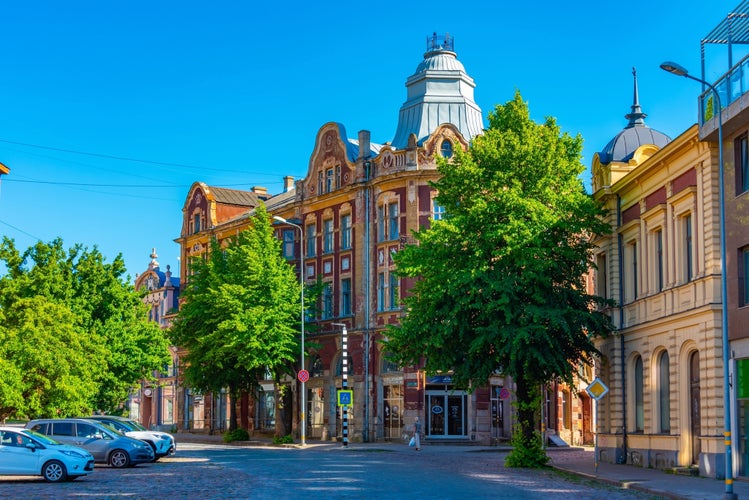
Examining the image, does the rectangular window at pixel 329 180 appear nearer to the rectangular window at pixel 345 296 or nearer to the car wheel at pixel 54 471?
the rectangular window at pixel 345 296

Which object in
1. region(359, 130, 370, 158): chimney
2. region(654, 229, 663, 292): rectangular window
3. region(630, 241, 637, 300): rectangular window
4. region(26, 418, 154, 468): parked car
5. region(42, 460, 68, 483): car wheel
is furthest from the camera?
region(359, 130, 370, 158): chimney

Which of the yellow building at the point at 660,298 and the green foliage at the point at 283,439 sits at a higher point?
the yellow building at the point at 660,298

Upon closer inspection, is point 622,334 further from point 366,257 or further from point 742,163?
point 366,257

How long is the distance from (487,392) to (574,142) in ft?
71.4

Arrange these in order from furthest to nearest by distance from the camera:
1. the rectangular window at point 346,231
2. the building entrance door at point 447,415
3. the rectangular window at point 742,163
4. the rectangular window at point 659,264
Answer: the rectangular window at point 346,231 < the building entrance door at point 447,415 < the rectangular window at point 659,264 < the rectangular window at point 742,163

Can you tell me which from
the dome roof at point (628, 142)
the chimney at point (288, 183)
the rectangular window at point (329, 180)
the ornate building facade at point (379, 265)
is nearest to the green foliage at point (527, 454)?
the dome roof at point (628, 142)

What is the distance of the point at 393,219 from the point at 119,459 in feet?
90.3

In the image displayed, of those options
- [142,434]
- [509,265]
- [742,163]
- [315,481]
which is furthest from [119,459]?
[742,163]

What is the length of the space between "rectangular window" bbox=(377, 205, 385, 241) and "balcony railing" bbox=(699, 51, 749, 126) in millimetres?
30510

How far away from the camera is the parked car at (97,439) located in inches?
1304

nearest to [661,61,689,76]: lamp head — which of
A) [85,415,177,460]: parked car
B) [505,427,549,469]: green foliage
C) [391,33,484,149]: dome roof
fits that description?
[505,427,549,469]: green foliage

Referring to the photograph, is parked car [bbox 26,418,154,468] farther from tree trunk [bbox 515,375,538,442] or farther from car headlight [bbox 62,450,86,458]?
tree trunk [bbox 515,375,538,442]

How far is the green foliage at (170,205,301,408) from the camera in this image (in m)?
56.1

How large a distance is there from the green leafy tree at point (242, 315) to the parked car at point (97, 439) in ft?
68.9
